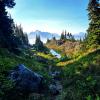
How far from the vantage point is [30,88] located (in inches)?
→ 575

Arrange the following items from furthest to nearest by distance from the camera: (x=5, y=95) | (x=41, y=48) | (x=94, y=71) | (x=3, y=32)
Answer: (x=41, y=48)
(x=3, y=32)
(x=94, y=71)
(x=5, y=95)

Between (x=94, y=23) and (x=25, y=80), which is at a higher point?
(x=94, y=23)

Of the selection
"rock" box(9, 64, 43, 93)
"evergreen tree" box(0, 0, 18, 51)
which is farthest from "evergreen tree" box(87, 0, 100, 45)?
"rock" box(9, 64, 43, 93)

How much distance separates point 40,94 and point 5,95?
284cm

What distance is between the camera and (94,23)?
41.6 m

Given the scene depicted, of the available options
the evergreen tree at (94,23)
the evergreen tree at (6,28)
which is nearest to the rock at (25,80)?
the evergreen tree at (6,28)

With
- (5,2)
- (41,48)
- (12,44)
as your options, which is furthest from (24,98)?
(41,48)

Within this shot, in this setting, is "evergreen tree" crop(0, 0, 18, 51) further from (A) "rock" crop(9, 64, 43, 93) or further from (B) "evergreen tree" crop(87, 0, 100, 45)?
(A) "rock" crop(9, 64, 43, 93)

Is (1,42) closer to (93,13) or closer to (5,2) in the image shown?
(5,2)

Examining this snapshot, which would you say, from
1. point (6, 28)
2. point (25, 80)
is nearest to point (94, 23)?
point (6, 28)

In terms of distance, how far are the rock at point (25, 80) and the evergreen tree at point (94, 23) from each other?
83.0ft

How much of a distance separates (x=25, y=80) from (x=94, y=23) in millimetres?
29375

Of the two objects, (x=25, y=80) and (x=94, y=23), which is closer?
(x=25, y=80)

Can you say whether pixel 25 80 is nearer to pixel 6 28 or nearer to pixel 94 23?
pixel 6 28
